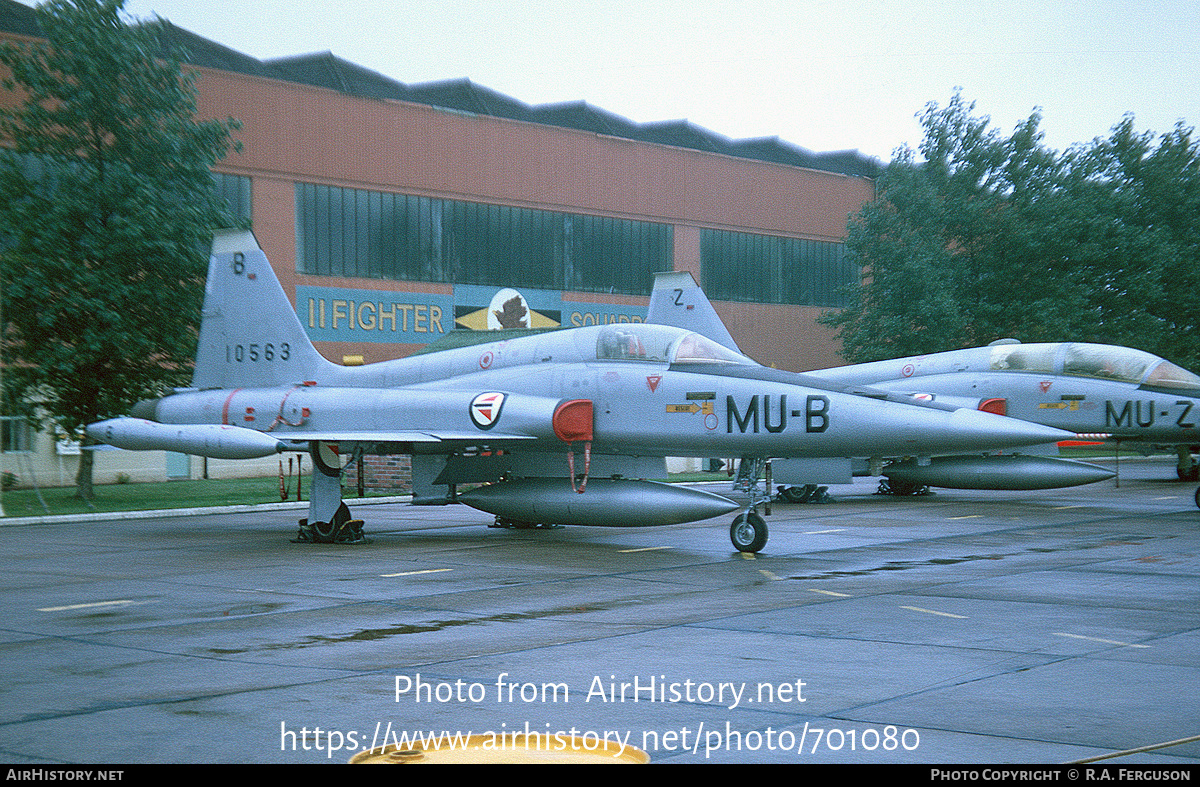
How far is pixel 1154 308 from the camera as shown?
40500 mm

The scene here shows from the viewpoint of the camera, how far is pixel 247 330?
16906 mm

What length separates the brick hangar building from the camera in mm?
33906

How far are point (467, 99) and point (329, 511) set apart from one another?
96.6 ft

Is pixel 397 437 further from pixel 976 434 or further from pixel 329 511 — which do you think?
pixel 976 434

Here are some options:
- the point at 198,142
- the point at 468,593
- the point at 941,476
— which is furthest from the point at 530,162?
the point at 468,593

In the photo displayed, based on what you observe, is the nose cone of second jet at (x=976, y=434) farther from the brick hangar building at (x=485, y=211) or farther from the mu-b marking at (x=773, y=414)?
the brick hangar building at (x=485, y=211)

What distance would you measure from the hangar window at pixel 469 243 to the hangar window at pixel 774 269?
7.68ft

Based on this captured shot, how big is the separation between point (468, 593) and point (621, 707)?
186 inches

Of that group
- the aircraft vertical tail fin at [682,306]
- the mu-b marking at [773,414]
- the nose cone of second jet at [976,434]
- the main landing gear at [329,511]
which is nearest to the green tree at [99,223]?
the main landing gear at [329,511]

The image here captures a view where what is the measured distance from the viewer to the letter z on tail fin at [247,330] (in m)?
16.7

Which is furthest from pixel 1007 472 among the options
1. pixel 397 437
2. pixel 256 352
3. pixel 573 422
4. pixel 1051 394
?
pixel 256 352

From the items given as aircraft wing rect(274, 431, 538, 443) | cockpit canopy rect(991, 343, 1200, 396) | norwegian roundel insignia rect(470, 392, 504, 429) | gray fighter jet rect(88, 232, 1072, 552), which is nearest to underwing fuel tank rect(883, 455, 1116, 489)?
cockpit canopy rect(991, 343, 1200, 396)

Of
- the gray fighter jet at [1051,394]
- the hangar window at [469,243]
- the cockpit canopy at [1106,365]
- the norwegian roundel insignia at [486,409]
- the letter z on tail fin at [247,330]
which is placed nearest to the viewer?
the norwegian roundel insignia at [486,409]

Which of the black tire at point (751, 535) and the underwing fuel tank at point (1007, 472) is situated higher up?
the underwing fuel tank at point (1007, 472)
